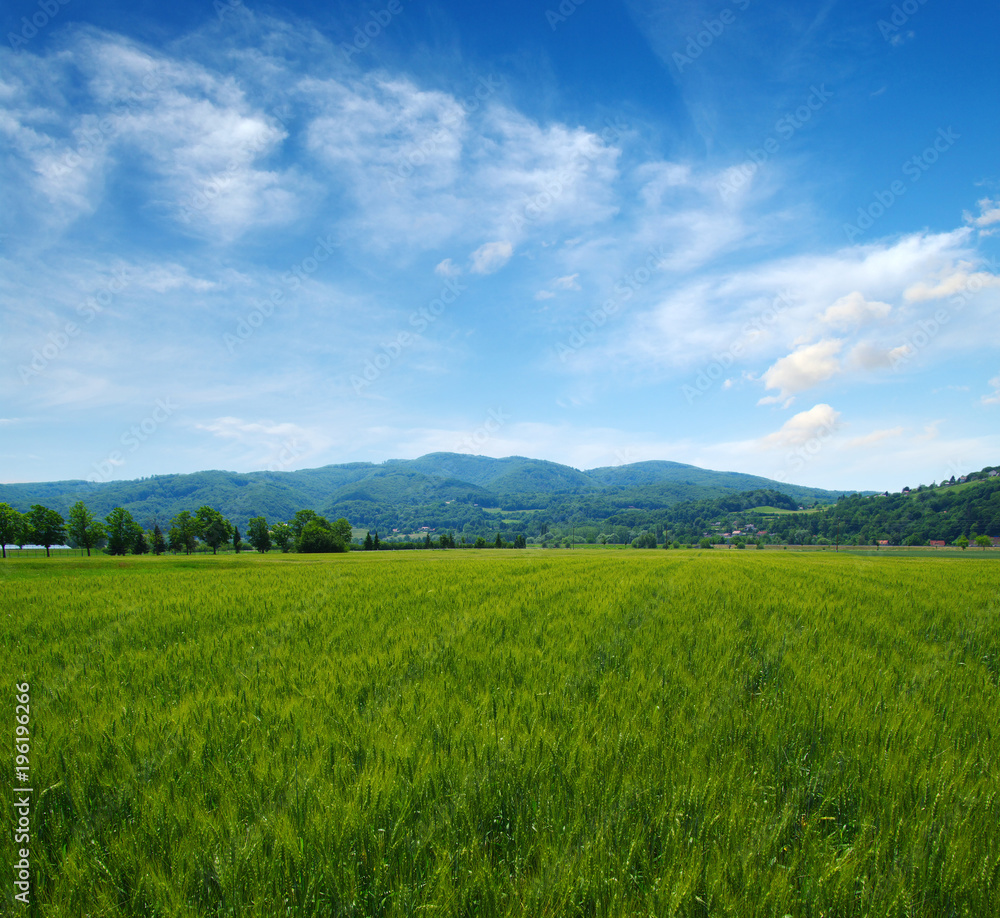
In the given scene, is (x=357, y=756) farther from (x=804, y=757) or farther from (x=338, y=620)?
(x=338, y=620)

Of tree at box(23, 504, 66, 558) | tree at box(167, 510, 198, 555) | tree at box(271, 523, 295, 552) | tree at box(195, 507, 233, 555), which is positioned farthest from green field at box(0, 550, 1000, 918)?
tree at box(271, 523, 295, 552)

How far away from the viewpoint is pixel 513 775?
9.23 feet

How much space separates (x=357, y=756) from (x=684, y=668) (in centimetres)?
359

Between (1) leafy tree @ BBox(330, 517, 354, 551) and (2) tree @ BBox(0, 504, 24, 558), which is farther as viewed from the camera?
(1) leafy tree @ BBox(330, 517, 354, 551)

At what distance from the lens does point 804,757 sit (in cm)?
314

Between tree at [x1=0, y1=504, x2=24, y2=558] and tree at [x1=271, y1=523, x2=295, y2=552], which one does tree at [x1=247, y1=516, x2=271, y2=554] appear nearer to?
tree at [x1=271, y1=523, x2=295, y2=552]

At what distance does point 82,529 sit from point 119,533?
6.28m

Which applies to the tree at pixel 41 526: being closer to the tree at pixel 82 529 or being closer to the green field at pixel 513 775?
the tree at pixel 82 529

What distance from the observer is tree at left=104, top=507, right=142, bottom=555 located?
91.4 m

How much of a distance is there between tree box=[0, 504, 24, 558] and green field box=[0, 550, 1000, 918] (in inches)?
4051

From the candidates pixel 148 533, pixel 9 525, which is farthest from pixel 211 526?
pixel 9 525

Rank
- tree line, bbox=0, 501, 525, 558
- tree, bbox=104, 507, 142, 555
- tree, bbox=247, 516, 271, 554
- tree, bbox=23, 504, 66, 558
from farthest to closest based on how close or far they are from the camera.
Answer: tree, bbox=247, 516, 271, 554 → tree, bbox=104, 507, 142, 555 → tree line, bbox=0, 501, 525, 558 → tree, bbox=23, 504, 66, 558

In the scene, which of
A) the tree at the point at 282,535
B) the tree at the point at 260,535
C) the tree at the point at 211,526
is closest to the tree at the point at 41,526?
the tree at the point at 211,526

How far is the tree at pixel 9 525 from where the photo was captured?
7325 centimetres
